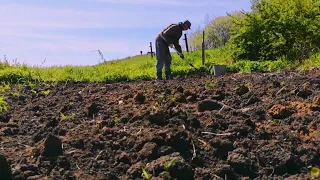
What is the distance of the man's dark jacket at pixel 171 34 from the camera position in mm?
10633

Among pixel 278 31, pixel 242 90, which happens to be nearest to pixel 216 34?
pixel 278 31

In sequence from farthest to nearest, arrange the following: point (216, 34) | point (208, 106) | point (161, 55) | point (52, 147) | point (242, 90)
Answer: point (216, 34), point (161, 55), point (242, 90), point (208, 106), point (52, 147)

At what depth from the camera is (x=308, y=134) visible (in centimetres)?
425

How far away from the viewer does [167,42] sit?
1077cm

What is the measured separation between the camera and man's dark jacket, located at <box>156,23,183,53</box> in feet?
34.9

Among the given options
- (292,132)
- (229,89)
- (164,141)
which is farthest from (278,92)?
(164,141)

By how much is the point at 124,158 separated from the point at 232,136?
100 centimetres

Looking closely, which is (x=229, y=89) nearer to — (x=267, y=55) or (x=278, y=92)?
(x=278, y=92)

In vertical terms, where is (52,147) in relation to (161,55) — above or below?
below

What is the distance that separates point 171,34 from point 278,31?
437 cm

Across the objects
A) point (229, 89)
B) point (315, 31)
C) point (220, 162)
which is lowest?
point (220, 162)

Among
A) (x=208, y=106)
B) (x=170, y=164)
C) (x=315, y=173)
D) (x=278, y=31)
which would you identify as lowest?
(x=315, y=173)

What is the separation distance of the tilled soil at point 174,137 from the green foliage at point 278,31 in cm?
724

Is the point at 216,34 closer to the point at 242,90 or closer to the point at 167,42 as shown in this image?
the point at 167,42
